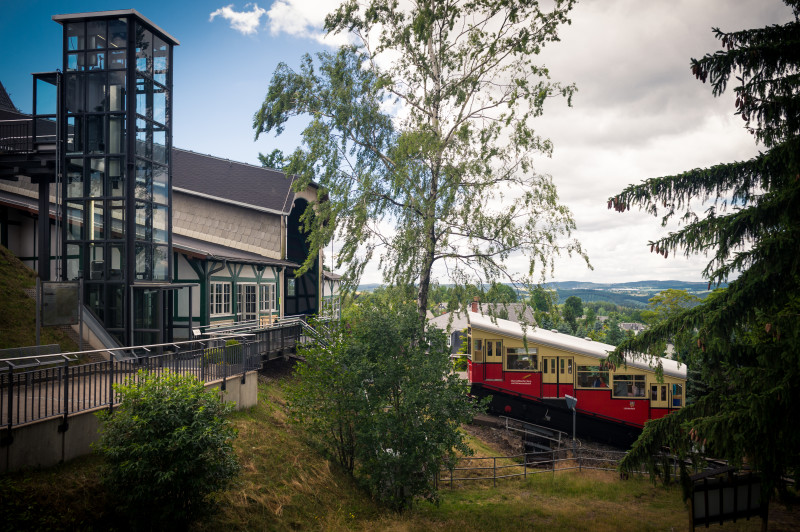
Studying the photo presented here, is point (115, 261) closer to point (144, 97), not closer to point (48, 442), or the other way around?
point (144, 97)

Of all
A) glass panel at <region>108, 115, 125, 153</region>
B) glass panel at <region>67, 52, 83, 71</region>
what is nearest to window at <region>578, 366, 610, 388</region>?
glass panel at <region>108, 115, 125, 153</region>

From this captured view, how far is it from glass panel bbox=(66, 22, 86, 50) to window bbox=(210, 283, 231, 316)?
911 cm

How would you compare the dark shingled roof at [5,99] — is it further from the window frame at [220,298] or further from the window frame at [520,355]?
the window frame at [520,355]

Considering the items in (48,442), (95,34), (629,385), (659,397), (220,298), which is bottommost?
(659,397)

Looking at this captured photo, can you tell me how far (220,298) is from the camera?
2038 cm

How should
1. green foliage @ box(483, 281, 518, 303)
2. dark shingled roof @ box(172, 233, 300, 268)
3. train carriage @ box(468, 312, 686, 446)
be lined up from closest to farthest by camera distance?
green foliage @ box(483, 281, 518, 303) < dark shingled roof @ box(172, 233, 300, 268) < train carriage @ box(468, 312, 686, 446)

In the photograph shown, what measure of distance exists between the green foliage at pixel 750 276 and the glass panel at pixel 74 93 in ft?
48.8

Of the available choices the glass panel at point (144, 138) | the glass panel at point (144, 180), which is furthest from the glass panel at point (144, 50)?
the glass panel at point (144, 180)

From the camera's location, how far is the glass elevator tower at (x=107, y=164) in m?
14.3

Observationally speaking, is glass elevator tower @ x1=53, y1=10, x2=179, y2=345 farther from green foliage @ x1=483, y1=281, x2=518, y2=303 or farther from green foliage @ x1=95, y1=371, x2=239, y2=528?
green foliage @ x1=483, y1=281, x2=518, y2=303

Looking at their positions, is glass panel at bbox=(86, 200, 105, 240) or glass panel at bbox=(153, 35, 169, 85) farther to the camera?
glass panel at bbox=(153, 35, 169, 85)

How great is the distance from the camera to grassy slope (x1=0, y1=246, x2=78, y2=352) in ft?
42.7

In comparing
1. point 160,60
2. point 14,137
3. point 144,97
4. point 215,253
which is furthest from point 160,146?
point 14,137

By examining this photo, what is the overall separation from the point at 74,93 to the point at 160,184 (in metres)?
3.37
